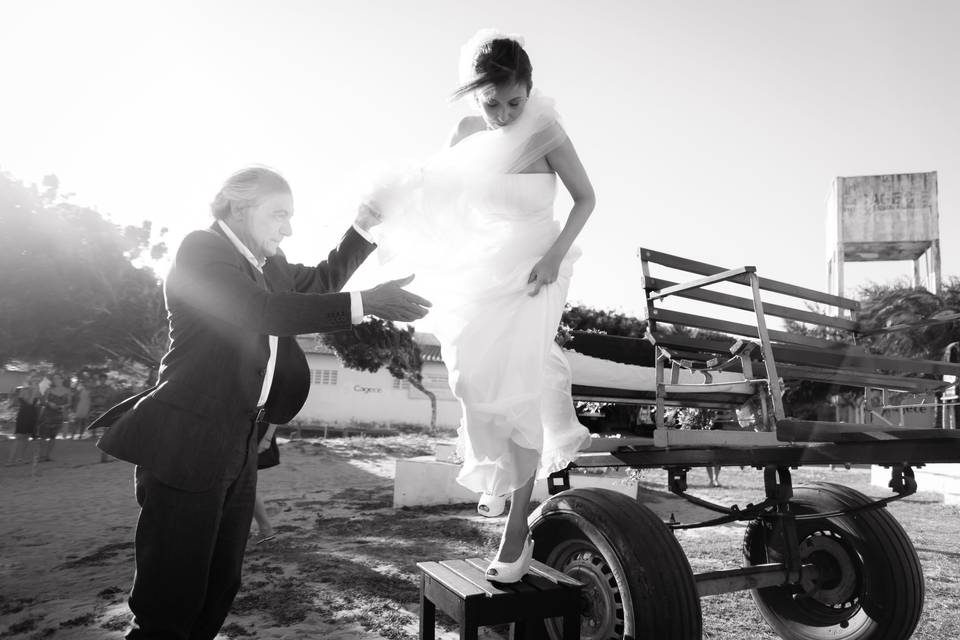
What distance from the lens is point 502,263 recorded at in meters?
2.42

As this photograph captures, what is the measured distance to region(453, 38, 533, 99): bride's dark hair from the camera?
92.6 inches

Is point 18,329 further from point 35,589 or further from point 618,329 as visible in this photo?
point 618,329

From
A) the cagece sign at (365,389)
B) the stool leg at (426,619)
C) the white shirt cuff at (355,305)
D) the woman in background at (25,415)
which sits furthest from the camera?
the cagece sign at (365,389)

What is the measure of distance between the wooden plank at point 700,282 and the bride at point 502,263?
65 cm

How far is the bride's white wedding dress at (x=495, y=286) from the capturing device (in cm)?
232

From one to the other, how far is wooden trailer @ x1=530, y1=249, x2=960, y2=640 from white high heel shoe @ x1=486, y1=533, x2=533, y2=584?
0.31 metres

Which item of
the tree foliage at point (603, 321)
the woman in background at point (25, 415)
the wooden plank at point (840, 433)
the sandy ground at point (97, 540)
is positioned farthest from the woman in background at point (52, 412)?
the tree foliage at point (603, 321)

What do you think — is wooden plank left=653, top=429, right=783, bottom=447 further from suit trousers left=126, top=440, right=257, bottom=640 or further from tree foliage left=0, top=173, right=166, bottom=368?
tree foliage left=0, top=173, right=166, bottom=368

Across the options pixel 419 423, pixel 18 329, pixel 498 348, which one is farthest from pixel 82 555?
pixel 419 423

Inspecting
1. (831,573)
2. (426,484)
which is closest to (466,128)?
(831,573)

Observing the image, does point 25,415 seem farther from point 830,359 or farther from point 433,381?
point 433,381

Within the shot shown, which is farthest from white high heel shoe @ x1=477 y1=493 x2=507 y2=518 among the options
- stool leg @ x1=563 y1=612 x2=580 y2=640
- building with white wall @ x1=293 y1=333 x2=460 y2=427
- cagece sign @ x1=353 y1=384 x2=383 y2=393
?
cagece sign @ x1=353 y1=384 x2=383 y2=393

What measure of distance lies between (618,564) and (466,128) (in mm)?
1892

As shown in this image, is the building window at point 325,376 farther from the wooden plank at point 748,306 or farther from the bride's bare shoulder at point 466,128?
the bride's bare shoulder at point 466,128
